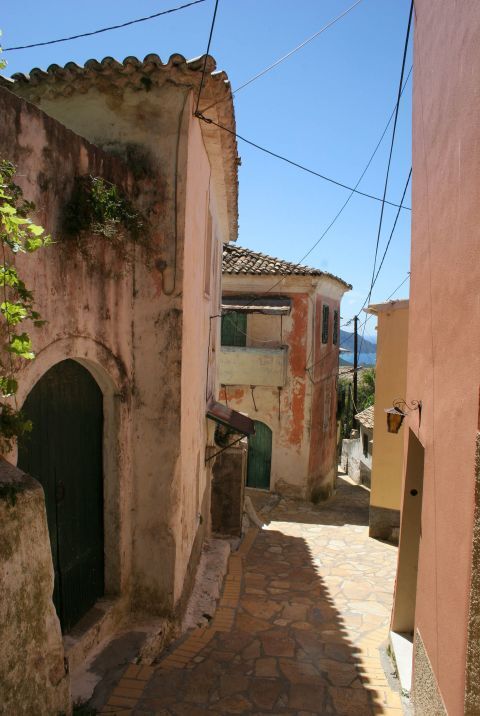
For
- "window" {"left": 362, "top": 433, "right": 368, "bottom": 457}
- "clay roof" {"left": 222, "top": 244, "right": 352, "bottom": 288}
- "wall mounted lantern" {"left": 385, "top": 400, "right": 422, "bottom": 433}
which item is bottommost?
"window" {"left": 362, "top": 433, "right": 368, "bottom": 457}

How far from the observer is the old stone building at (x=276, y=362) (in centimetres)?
1761

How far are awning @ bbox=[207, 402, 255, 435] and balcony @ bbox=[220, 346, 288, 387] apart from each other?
7166 millimetres

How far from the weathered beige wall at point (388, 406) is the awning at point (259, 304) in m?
4.21

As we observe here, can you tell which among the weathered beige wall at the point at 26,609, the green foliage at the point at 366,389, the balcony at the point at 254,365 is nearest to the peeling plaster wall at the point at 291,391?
the balcony at the point at 254,365

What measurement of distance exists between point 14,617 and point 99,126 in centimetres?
531

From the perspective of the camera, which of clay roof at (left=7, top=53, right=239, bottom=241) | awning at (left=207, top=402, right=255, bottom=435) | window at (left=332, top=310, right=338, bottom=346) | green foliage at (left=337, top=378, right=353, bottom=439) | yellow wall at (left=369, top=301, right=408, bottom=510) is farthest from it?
green foliage at (left=337, top=378, right=353, bottom=439)

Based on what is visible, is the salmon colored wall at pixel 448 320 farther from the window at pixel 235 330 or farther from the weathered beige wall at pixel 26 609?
the window at pixel 235 330

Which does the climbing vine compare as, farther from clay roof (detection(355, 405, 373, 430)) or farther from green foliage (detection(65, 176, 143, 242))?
clay roof (detection(355, 405, 373, 430))

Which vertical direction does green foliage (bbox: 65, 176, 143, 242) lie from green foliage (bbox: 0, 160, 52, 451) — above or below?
above

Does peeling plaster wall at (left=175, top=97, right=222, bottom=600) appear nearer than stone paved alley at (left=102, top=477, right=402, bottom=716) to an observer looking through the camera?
No

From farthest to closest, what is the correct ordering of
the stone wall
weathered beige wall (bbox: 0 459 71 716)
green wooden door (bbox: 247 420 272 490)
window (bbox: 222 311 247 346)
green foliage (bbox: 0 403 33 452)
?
1. green wooden door (bbox: 247 420 272 490)
2. window (bbox: 222 311 247 346)
3. the stone wall
4. green foliage (bbox: 0 403 33 452)
5. weathered beige wall (bbox: 0 459 71 716)

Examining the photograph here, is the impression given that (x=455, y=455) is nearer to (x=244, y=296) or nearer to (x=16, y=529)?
(x=16, y=529)

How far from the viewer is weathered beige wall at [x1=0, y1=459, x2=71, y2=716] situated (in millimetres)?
2766

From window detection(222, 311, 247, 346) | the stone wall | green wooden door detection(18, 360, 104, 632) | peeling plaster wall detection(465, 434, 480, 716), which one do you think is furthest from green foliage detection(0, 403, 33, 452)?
window detection(222, 311, 247, 346)
